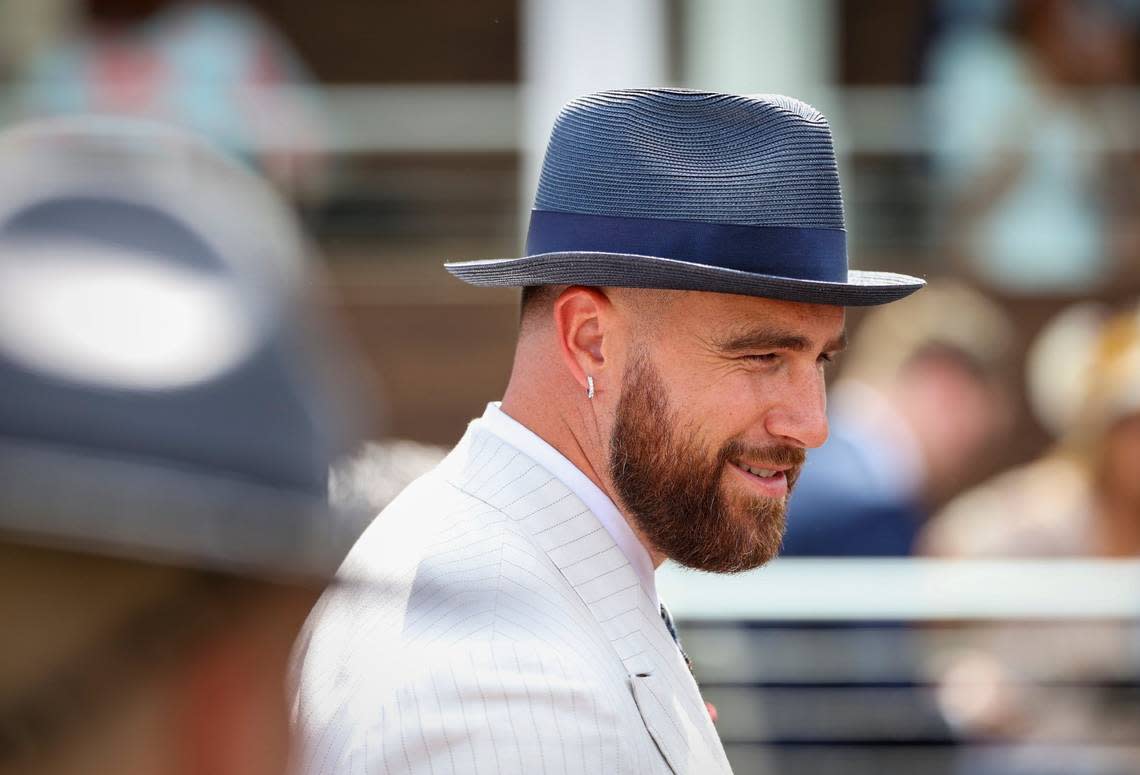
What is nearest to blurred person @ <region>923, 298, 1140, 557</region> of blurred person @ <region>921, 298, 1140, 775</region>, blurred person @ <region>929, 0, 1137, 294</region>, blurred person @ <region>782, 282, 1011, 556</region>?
blurred person @ <region>921, 298, 1140, 775</region>

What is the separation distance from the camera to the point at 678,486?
6.52 feet

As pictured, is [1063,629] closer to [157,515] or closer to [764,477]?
[764,477]

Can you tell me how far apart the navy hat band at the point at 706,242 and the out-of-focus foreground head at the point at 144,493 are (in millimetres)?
1074

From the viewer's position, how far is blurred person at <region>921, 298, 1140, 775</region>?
175 inches

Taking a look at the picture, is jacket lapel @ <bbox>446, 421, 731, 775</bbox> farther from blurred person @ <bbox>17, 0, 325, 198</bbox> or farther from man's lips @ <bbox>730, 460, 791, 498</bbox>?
blurred person @ <bbox>17, 0, 325, 198</bbox>

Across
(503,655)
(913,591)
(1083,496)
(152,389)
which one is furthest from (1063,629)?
(152,389)

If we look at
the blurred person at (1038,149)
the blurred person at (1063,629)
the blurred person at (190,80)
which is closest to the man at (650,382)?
the blurred person at (1063,629)

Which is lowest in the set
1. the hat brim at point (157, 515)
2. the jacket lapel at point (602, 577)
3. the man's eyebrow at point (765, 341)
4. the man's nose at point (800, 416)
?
the jacket lapel at point (602, 577)

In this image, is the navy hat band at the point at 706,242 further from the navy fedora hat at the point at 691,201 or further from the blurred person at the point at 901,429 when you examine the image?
the blurred person at the point at 901,429

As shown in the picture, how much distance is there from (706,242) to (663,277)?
0.08m

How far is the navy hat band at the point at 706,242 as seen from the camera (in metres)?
1.99

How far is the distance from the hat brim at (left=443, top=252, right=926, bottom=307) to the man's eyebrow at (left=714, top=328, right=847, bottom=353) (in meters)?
0.04

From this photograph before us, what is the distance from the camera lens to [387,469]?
5.57ft

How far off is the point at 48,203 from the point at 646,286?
110 centimetres
